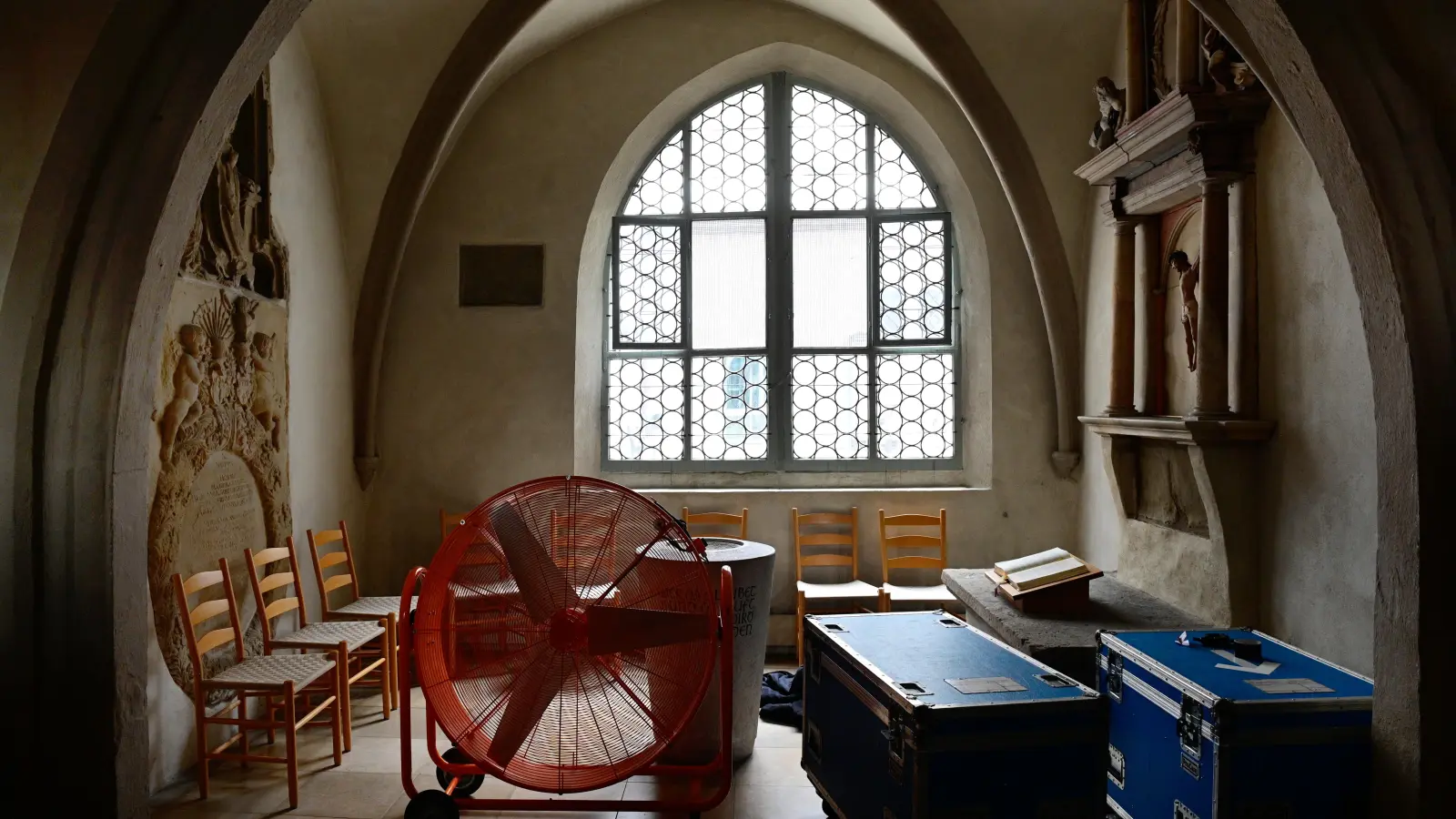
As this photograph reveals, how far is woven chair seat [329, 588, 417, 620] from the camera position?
466 centimetres

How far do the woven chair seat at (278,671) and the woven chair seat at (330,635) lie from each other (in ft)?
0.26

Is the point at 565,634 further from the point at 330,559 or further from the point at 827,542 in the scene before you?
the point at 827,542

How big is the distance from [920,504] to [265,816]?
4185mm

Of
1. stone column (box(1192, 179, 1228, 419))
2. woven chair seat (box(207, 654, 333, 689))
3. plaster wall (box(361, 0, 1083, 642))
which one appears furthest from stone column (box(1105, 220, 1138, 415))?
woven chair seat (box(207, 654, 333, 689))

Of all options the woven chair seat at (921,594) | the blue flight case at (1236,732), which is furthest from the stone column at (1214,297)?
the woven chair seat at (921,594)

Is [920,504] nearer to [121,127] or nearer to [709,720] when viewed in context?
[709,720]

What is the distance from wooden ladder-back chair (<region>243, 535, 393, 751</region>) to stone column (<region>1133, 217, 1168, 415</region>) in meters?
4.04

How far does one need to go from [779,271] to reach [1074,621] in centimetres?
350

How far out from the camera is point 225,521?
429 centimetres

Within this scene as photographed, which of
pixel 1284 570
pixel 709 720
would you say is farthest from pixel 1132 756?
pixel 709 720

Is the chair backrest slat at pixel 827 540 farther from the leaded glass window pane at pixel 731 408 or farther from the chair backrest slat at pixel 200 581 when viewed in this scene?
the chair backrest slat at pixel 200 581

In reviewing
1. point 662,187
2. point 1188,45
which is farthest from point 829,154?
point 1188,45

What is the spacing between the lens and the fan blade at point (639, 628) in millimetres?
2889

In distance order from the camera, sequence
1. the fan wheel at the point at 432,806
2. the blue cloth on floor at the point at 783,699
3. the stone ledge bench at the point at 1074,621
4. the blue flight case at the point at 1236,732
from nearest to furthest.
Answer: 1. the blue flight case at the point at 1236,732
2. the fan wheel at the point at 432,806
3. the stone ledge bench at the point at 1074,621
4. the blue cloth on floor at the point at 783,699
